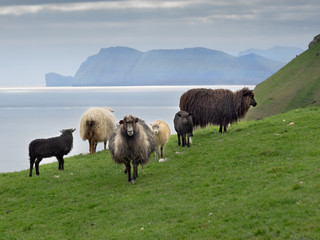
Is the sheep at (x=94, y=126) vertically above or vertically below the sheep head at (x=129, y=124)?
below

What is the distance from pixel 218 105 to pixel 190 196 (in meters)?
13.0

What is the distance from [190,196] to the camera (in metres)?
14.2

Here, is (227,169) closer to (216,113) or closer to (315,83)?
(216,113)

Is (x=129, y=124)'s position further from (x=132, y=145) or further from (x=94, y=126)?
(x=94, y=126)

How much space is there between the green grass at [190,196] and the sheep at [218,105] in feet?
11.9

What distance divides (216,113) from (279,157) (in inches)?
364

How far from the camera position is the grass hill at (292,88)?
4793 inches

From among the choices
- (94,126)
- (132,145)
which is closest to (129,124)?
(132,145)

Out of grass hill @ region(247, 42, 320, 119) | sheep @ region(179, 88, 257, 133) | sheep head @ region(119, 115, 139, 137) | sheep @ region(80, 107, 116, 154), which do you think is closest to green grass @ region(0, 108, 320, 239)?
sheep head @ region(119, 115, 139, 137)

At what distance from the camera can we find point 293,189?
40.7 feet

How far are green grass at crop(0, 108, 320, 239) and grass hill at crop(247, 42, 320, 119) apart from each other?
96.2m

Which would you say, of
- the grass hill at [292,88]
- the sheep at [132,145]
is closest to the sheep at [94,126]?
the sheep at [132,145]

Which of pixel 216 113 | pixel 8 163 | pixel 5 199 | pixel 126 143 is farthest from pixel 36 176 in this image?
pixel 8 163

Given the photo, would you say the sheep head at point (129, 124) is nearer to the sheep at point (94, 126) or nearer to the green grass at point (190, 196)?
the green grass at point (190, 196)
